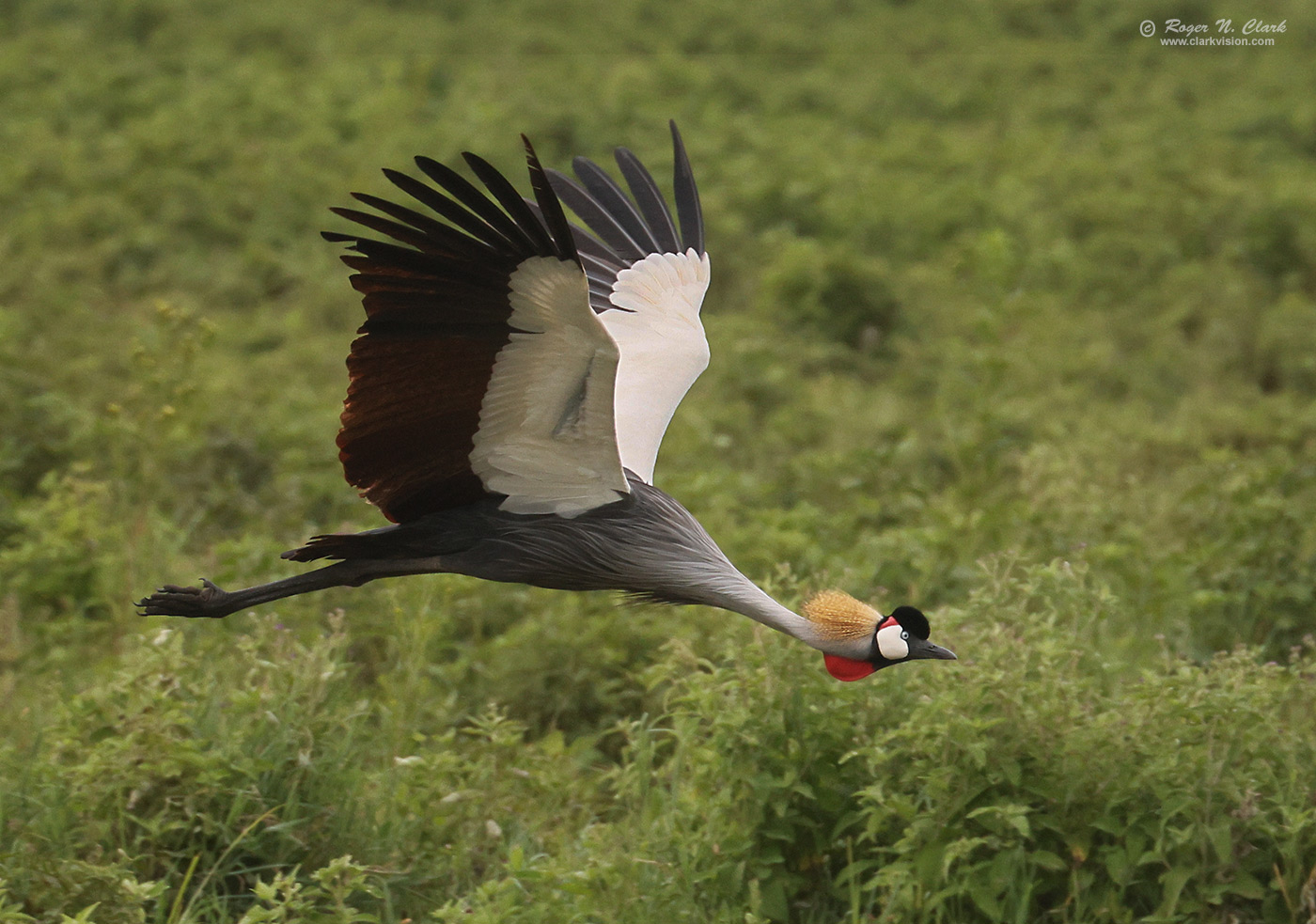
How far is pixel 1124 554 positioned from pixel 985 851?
1.95 meters

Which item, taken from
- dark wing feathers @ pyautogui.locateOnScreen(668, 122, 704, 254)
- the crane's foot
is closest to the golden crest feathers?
the crane's foot

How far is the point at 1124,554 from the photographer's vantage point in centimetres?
528

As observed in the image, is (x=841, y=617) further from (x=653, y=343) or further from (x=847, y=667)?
(x=653, y=343)

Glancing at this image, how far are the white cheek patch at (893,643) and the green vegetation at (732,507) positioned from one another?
290 millimetres

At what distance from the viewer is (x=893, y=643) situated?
340cm

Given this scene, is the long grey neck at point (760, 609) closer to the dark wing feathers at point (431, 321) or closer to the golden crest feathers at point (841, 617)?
the golden crest feathers at point (841, 617)

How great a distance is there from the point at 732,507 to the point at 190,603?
247 cm

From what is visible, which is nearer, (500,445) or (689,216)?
(500,445)

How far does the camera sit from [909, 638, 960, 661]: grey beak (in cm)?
336

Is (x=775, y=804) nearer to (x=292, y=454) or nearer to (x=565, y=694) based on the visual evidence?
(x=565, y=694)

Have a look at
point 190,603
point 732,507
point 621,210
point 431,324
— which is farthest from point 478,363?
point 732,507

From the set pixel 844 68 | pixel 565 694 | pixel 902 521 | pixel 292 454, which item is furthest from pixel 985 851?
pixel 844 68

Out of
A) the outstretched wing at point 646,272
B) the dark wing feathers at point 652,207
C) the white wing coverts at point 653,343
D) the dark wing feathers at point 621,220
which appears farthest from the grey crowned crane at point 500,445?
the dark wing feathers at point 652,207

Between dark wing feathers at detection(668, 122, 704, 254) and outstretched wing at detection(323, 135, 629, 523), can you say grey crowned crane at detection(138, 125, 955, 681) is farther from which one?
dark wing feathers at detection(668, 122, 704, 254)
